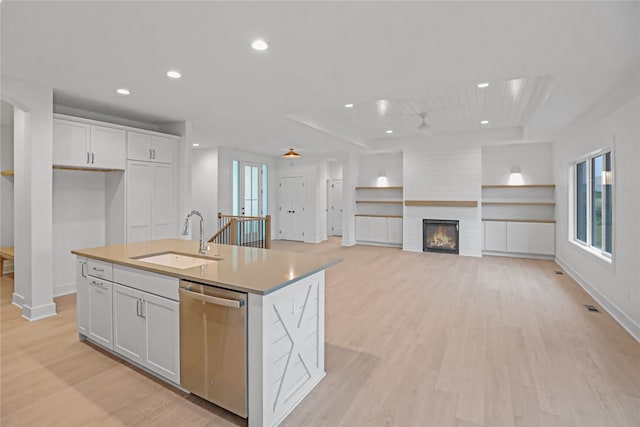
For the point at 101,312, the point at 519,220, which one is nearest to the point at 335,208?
the point at 519,220

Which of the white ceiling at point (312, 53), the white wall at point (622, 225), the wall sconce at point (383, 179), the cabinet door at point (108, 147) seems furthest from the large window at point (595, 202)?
the cabinet door at point (108, 147)

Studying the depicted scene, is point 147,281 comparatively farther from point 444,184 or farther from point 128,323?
point 444,184

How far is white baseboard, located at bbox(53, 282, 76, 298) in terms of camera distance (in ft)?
14.5

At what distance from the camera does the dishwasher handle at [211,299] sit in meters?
1.81

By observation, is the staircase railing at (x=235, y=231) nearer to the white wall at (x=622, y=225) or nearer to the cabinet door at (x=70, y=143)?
the cabinet door at (x=70, y=143)

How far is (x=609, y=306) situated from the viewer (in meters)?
3.80

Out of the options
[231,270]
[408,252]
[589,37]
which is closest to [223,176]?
[408,252]

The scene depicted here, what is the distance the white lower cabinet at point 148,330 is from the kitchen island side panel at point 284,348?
2.26 feet

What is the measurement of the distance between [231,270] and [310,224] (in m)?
7.49

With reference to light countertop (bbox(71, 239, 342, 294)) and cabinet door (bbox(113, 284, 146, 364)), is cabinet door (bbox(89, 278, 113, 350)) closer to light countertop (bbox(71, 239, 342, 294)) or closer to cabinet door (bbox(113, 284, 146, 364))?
cabinet door (bbox(113, 284, 146, 364))

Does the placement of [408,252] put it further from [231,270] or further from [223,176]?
[231,270]

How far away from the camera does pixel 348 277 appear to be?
543 centimetres

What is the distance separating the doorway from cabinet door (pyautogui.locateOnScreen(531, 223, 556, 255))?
5.94 metres

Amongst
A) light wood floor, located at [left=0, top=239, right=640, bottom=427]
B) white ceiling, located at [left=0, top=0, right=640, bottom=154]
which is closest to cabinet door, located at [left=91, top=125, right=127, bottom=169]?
white ceiling, located at [left=0, top=0, right=640, bottom=154]
